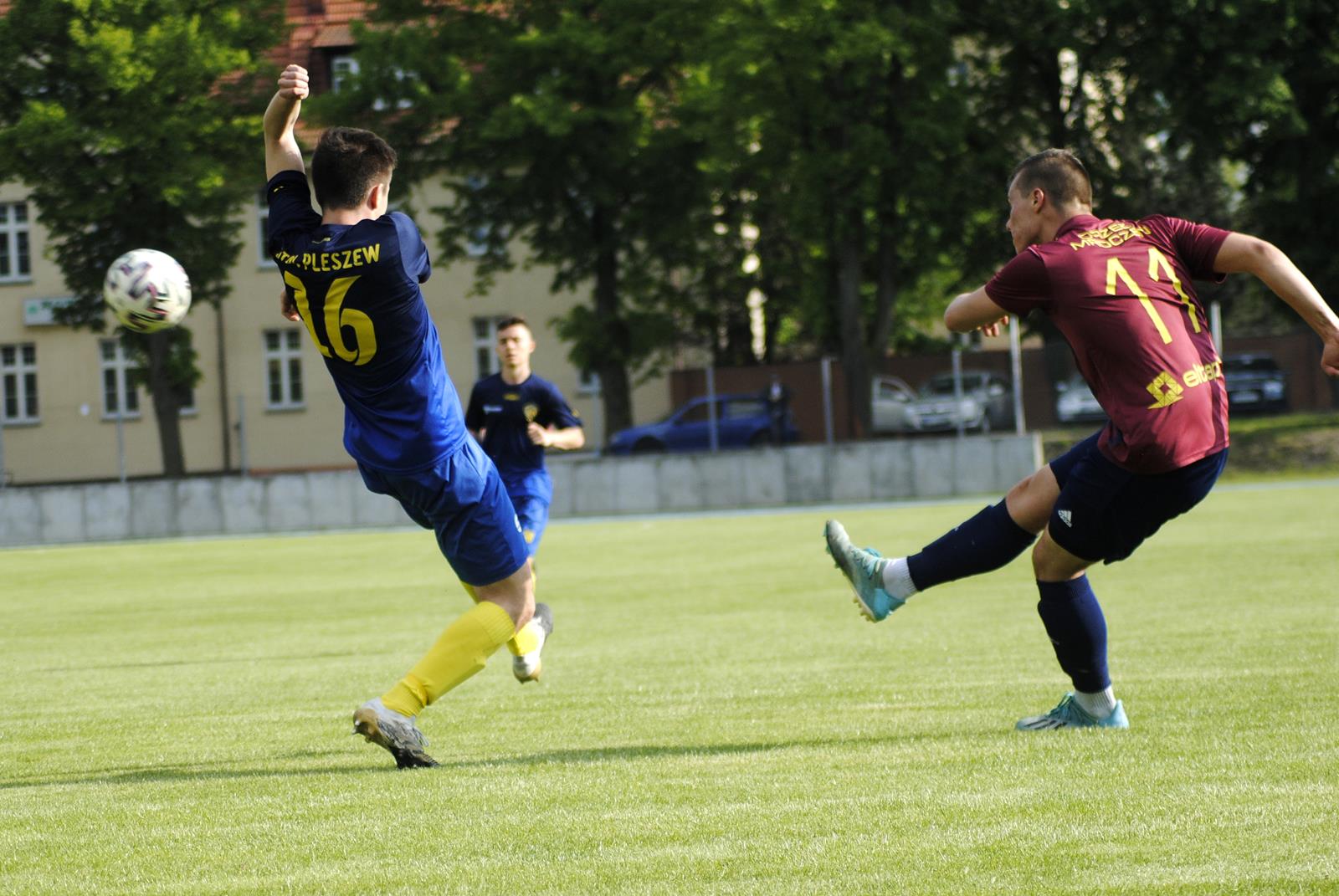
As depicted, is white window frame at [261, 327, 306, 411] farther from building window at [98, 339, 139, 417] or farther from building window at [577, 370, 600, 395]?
building window at [577, 370, 600, 395]

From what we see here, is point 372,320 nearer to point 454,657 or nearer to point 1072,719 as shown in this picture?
point 454,657

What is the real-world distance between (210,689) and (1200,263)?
550 centimetres

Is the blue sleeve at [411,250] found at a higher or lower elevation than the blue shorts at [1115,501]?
higher

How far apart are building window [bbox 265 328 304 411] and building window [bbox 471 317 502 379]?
5.08 metres

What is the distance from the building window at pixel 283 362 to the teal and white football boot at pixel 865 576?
137 feet

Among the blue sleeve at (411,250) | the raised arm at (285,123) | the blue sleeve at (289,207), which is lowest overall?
the blue sleeve at (411,250)

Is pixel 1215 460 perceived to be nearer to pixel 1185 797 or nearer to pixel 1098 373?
pixel 1098 373

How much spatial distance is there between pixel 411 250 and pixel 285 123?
697 millimetres

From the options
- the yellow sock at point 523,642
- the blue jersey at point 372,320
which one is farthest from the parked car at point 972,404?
the blue jersey at point 372,320

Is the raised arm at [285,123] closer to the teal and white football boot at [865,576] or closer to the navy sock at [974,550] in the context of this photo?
the teal and white football boot at [865,576]

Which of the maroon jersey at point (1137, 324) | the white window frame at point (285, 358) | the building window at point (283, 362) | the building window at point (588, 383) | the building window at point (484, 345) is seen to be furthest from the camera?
the building window at point (484, 345)

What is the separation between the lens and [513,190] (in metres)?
36.9

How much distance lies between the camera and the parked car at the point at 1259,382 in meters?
34.1

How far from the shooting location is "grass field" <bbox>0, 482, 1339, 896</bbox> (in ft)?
13.3
